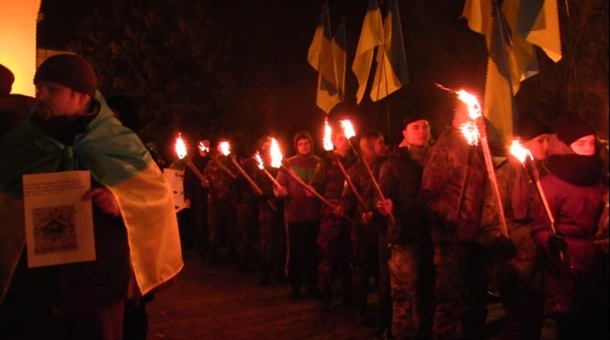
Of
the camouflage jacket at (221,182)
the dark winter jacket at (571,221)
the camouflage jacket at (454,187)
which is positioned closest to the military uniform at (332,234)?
the camouflage jacket at (454,187)

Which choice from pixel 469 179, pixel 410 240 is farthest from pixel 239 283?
pixel 469 179

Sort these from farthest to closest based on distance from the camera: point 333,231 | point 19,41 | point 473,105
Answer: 1. point 333,231
2. point 19,41
3. point 473,105

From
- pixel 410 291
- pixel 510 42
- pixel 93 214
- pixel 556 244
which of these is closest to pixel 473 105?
pixel 556 244

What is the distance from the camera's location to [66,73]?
3.22 m

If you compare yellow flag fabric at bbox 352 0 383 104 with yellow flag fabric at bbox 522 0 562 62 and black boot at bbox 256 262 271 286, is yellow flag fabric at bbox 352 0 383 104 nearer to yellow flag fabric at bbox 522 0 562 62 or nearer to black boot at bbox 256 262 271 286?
yellow flag fabric at bbox 522 0 562 62

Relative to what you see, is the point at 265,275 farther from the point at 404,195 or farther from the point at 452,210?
the point at 452,210

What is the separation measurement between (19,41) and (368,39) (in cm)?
457

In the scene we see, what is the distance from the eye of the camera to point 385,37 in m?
8.26

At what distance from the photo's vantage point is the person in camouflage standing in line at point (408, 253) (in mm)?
5699

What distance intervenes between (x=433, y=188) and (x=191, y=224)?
9.36 meters

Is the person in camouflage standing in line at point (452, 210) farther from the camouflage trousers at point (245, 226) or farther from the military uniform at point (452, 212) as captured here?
the camouflage trousers at point (245, 226)

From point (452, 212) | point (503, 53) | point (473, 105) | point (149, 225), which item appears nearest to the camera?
point (149, 225)

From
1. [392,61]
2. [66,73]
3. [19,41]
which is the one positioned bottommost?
[66,73]

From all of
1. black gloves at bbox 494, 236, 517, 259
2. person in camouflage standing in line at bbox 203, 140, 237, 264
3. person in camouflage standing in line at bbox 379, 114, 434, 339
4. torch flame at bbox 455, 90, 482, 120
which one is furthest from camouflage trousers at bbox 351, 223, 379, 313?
person in camouflage standing in line at bbox 203, 140, 237, 264
